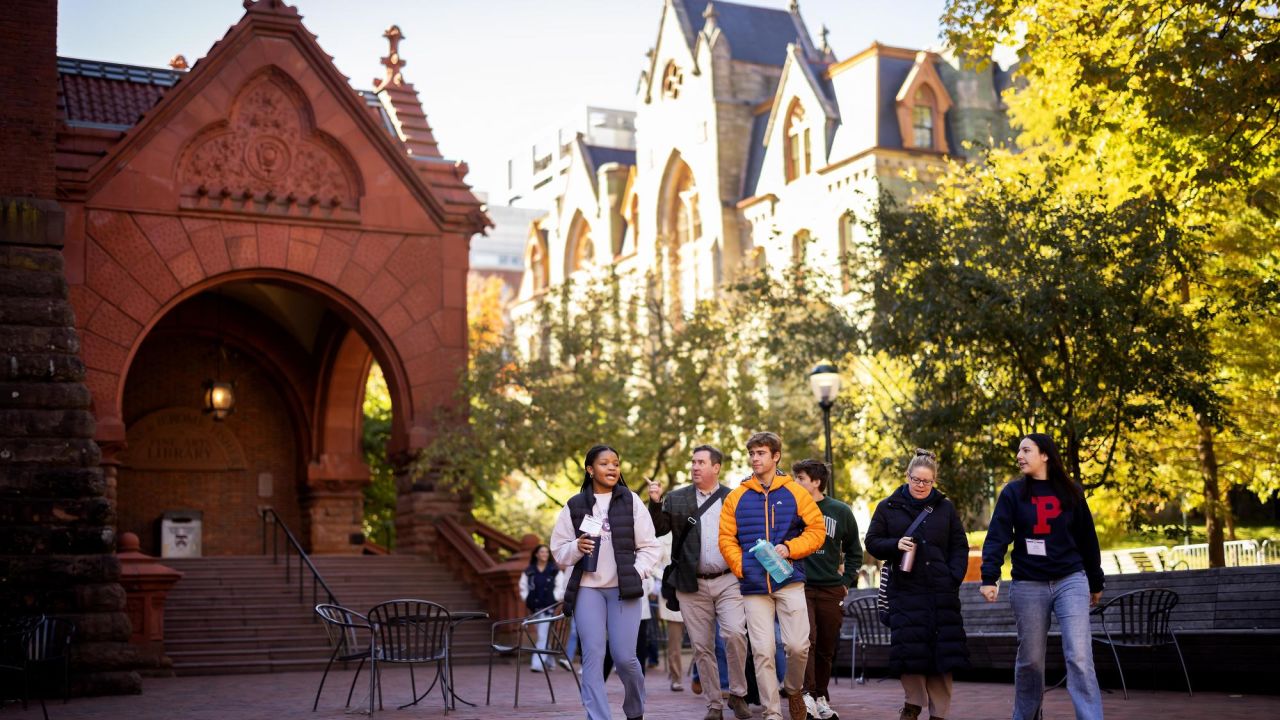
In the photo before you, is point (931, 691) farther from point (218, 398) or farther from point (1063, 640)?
A: point (218, 398)

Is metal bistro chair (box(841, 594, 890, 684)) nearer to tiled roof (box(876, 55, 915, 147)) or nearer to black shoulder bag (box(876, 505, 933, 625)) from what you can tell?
black shoulder bag (box(876, 505, 933, 625))

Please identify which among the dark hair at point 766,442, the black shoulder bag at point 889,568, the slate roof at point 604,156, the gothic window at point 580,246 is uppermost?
the slate roof at point 604,156

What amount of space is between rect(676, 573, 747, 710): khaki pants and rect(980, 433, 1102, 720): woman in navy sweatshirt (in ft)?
6.96

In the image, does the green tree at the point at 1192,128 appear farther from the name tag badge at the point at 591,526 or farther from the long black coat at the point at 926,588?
the name tag badge at the point at 591,526

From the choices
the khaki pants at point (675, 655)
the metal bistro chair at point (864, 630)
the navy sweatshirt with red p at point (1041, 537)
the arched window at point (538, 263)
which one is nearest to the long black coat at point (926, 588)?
the navy sweatshirt with red p at point (1041, 537)

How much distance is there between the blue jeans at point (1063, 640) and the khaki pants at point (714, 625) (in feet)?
7.02

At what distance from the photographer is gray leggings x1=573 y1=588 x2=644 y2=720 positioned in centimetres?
998

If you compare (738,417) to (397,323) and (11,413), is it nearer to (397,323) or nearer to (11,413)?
(397,323)

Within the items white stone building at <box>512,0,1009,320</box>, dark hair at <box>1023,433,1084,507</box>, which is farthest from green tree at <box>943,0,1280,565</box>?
white stone building at <box>512,0,1009,320</box>

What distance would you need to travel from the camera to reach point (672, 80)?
187 feet

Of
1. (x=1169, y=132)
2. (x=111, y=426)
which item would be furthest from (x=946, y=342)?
(x=111, y=426)

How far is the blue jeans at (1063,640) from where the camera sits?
9.13 meters

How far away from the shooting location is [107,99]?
2667 cm

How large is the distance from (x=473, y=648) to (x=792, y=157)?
32036 millimetres
